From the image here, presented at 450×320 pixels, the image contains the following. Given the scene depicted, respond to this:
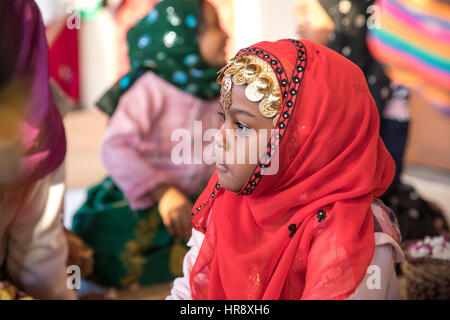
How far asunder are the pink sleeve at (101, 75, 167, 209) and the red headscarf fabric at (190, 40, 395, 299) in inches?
28.5

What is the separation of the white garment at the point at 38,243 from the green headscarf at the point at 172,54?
649 mm

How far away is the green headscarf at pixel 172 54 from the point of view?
1553 millimetres

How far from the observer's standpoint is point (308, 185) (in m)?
0.77

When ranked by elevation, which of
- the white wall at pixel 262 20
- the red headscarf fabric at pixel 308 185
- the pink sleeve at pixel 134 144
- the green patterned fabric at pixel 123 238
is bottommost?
the green patterned fabric at pixel 123 238

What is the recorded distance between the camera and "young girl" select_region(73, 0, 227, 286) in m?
1.52

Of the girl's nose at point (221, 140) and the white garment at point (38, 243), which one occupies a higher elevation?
the girl's nose at point (221, 140)

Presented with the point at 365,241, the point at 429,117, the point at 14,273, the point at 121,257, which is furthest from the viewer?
the point at 429,117

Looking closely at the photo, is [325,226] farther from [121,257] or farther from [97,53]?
[97,53]

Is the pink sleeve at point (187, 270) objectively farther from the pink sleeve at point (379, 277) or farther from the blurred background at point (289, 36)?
the pink sleeve at point (379, 277)

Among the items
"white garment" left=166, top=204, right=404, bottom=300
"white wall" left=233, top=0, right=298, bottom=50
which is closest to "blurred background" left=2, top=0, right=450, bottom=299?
"white wall" left=233, top=0, right=298, bottom=50

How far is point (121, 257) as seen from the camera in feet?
5.52

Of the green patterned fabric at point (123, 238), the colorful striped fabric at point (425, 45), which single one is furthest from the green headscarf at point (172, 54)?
the colorful striped fabric at point (425, 45)

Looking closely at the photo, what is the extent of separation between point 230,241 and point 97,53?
4.28 meters

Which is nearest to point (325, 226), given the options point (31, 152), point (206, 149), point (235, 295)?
point (235, 295)
